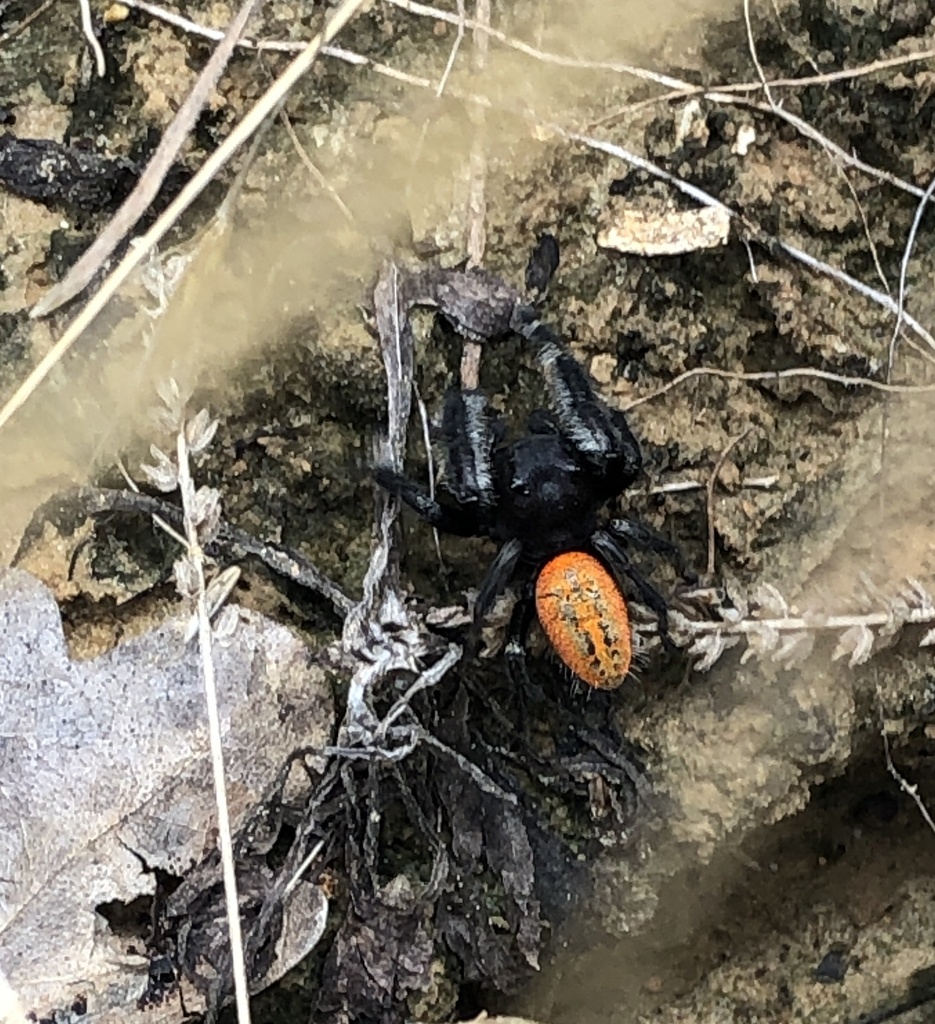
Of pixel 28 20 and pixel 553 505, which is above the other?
pixel 28 20

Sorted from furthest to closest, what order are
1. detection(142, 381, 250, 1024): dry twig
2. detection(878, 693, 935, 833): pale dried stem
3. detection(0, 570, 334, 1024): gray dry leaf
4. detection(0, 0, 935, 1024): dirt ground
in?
detection(878, 693, 935, 833): pale dried stem → detection(0, 0, 935, 1024): dirt ground → detection(142, 381, 250, 1024): dry twig → detection(0, 570, 334, 1024): gray dry leaf

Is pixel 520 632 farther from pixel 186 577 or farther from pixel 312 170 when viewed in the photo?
pixel 312 170

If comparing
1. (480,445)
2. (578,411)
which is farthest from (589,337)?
(480,445)

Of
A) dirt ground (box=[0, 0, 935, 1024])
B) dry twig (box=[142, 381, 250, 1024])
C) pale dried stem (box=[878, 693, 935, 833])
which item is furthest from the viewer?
pale dried stem (box=[878, 693, 935, 833])

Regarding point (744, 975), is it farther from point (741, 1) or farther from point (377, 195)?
point (741, 1)

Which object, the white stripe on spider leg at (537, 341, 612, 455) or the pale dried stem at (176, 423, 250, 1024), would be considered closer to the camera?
the pale dried stem at (176, 423, 250, 1024)

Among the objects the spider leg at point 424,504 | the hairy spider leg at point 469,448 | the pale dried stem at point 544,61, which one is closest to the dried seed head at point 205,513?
the spider leg at point 424,504

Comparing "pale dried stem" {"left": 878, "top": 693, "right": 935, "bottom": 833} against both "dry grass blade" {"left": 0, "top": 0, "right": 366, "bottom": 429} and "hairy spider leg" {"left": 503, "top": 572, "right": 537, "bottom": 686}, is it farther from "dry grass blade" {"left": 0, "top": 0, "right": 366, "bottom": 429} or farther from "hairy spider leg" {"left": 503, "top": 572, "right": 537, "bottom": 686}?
"dry grass blade" {"left": 0, "top": 0, "right": 366, "bottom": 429}

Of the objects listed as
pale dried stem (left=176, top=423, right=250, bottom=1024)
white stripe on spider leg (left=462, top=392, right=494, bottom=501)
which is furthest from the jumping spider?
pale dried stem (left=176, top=423, right=250, bottom=1024)
